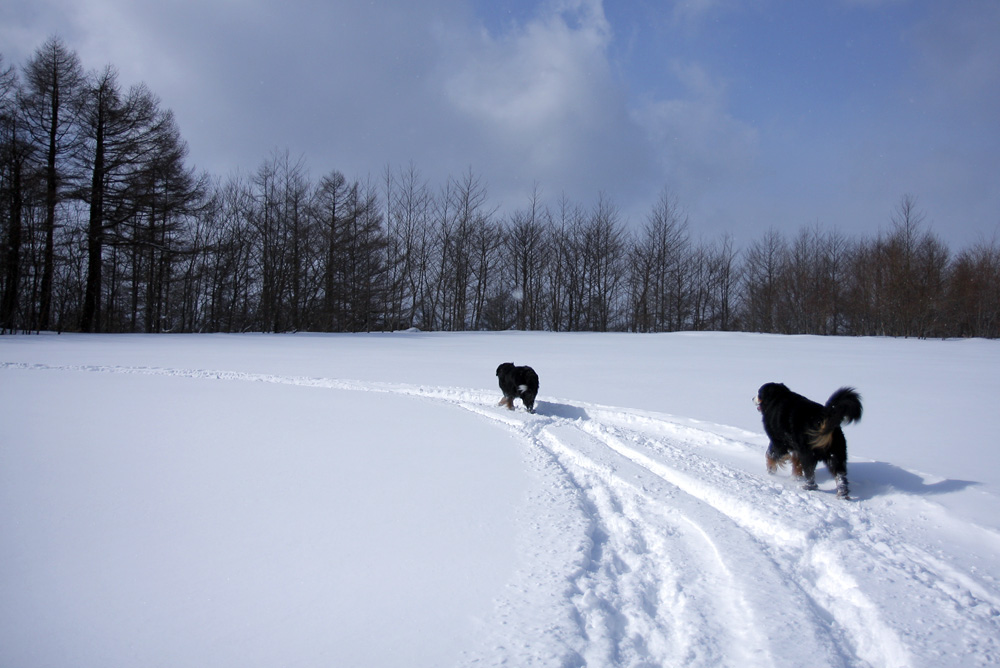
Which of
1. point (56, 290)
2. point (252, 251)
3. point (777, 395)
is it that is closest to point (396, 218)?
point (252, 251)

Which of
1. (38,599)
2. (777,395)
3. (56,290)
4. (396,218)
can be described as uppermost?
(396,218)

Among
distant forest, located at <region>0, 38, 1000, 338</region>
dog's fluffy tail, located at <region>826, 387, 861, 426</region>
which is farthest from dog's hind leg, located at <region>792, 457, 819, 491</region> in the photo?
distant forest, located at <region>0, 38, 1000, 338</region>

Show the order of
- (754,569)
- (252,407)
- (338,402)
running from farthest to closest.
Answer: (338,402) < (252,407) < (754,569)

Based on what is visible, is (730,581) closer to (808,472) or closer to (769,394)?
(808,472)

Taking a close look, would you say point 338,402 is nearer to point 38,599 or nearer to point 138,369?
point 38,599

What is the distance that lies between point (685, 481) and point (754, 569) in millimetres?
1446

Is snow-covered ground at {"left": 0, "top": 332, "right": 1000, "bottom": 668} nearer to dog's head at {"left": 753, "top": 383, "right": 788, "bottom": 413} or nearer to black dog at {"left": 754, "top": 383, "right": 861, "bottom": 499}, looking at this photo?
black dog at {"left": 754, "top": 383, "right": 861, "bottom": 499}

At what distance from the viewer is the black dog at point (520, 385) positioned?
7129mm

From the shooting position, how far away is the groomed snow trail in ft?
6.73

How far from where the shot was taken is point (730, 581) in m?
2.60

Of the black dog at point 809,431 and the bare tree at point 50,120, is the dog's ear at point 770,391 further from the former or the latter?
the bare tree at point 50,120

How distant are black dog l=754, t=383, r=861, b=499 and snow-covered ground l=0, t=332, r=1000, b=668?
197 millimetres

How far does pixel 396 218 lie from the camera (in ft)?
94.5

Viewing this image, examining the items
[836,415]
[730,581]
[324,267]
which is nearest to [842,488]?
[836,415]
